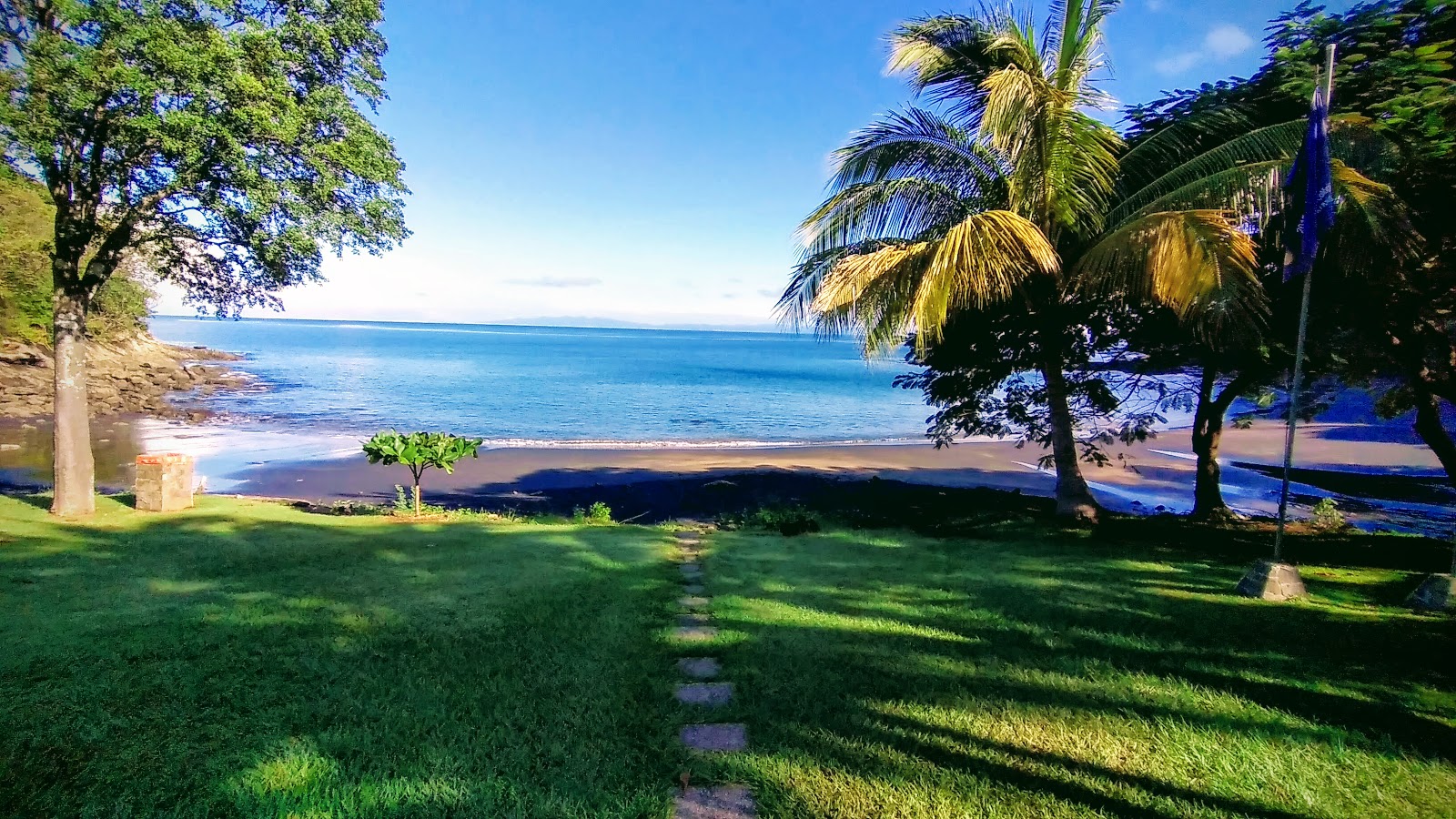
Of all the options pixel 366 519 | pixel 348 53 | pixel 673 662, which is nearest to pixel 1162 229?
pixel 673 662

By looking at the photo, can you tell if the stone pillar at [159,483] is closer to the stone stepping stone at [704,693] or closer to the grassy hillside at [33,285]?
the grassy hillside at [33,285]

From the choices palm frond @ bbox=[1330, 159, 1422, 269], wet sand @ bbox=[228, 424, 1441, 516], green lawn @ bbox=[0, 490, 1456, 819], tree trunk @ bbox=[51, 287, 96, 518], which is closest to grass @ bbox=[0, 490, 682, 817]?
green lawn @ bbox=[0, 490, 1456, 819]

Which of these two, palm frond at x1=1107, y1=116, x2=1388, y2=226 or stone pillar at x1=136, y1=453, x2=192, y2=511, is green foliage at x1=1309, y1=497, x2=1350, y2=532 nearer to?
palm frond at x1=1107, y1=116, x2=1388, y2=226

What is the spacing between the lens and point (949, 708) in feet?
11.6

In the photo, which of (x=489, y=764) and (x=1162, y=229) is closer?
(x=489, y=764)

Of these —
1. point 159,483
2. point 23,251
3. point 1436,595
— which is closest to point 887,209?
point 1436,595

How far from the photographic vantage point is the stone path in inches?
108

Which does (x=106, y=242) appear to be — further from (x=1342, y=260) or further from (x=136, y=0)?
(x=1342, y=260)

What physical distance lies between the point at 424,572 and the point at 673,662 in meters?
3.22

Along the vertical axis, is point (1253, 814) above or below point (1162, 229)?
below

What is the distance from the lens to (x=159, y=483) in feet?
30.3

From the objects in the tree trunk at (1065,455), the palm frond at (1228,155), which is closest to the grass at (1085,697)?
the tree trunk at (1065,455)

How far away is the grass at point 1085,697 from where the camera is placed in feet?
9.30

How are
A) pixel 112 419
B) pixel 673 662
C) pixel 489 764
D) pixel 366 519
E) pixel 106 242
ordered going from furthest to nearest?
1. pixel 112 419
2. pixel 366 519
3. pixel 106 242
4. pixel 673 662
5. pixel 489 764
